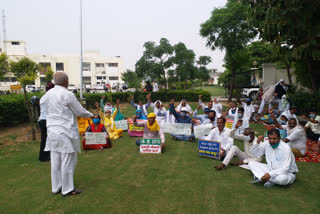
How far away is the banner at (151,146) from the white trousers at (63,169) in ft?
8.53

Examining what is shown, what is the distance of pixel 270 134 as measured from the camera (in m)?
4.28

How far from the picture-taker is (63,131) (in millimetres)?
3662

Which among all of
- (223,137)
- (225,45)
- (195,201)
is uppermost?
(225,45)

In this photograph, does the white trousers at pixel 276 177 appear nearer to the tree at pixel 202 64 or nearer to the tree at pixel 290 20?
the tree at pixel 290 20

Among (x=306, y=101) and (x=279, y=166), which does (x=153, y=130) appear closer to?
(x=279, y=166)

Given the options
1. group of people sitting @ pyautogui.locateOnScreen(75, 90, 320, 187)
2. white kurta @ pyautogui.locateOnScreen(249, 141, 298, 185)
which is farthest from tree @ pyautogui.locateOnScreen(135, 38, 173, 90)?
white kurta @ pyautogui.locateOnScreen(249, 141, 298, 185)

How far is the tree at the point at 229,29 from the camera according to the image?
46.8 ft

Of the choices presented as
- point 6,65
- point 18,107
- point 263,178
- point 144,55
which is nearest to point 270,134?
point 263,178

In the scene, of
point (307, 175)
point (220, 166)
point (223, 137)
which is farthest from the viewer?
point (223, 137)

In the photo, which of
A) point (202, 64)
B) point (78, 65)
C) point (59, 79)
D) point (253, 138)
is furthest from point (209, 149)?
point (78, 65)

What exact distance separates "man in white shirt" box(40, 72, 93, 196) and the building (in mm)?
43357

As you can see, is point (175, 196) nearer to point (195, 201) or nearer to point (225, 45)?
point (195, 201)

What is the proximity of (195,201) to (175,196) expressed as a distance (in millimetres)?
344

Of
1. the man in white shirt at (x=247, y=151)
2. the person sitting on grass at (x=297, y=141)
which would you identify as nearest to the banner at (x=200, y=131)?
the man in white shirt at (x=247, y=151)
